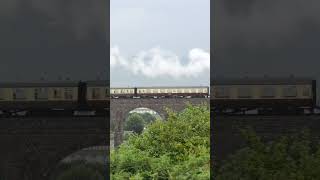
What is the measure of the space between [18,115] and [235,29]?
2.56 m

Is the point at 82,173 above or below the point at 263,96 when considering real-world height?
below

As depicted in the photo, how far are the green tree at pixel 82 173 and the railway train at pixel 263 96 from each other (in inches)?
56.4

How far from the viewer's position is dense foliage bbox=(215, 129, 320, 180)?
5.06 metres

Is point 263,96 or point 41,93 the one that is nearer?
point 263,96

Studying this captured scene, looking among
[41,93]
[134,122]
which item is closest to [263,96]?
[41,93]

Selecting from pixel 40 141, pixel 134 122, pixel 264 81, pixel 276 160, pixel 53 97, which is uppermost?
pixel 264 81

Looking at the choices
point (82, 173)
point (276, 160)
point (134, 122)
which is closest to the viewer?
point (276, 160)

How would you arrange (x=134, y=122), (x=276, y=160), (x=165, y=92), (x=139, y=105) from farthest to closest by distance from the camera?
(x=134, y=122)
(x=165, y=92)
(x=139, y=105)
(x=276, y=160)

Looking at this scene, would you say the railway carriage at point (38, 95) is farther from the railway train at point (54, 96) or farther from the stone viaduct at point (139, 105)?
the stone viaduct at point (139, 105)

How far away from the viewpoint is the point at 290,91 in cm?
567

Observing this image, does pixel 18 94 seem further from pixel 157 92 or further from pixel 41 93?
pixel 157 92

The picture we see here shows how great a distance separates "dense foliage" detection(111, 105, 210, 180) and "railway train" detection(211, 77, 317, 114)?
4661mm

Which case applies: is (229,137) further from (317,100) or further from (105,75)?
(105,75)

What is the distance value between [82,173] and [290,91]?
2.39 meters
